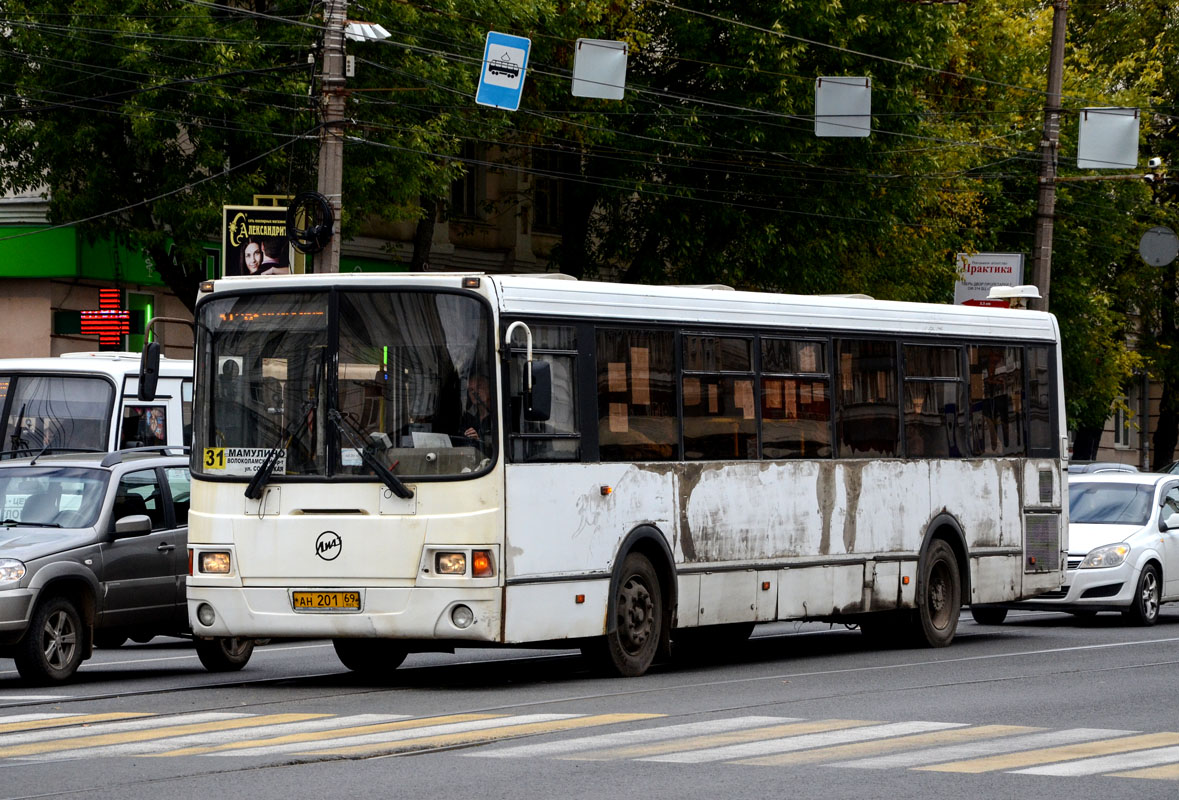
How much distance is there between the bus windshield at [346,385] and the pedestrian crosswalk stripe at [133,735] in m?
2.20

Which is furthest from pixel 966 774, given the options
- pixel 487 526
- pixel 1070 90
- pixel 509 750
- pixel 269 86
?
pixel 1070 90

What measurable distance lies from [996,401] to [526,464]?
690cm

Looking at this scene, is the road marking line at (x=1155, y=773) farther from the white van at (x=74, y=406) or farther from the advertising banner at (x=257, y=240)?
the advertising banner at (x=257, y=240)

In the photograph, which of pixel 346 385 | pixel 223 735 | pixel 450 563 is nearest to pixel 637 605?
pixel 450 563

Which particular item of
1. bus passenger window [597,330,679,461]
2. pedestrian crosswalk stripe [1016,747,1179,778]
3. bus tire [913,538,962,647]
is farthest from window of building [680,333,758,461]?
pedestrian crosswalk stripe [1016,747,1179,778]

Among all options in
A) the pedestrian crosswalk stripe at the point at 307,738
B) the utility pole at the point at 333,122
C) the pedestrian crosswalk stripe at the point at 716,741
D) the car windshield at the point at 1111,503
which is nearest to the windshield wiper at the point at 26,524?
the pedestrian crosswalk stripe at the point at 307,738

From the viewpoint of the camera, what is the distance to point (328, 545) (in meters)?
13.7

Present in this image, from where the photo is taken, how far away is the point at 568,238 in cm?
3716

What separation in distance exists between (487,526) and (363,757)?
3.47 meters

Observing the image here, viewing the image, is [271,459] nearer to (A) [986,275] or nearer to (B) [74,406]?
(B) [74,406]

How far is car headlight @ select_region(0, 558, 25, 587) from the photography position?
567 inches

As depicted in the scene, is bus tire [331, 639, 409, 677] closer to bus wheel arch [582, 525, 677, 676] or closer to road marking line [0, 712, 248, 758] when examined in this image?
bus wheel arch [582, 525, 677, 676]

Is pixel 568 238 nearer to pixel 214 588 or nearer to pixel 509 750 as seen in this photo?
pixel 214 588

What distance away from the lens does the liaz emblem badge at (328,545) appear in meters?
13.7
